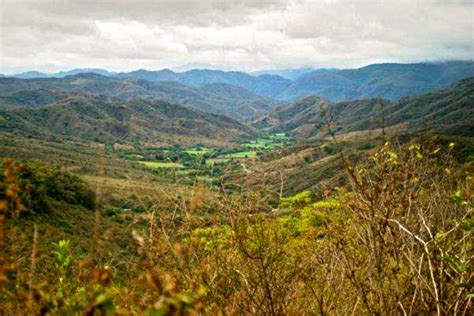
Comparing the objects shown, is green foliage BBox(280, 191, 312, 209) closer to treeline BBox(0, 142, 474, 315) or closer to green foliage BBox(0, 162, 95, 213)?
treeline BBox(0, 142, 474, 315)

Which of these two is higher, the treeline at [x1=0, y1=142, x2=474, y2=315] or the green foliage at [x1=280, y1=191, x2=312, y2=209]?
the treeline at [x1=0, y1=142, x2=474, y2=315]

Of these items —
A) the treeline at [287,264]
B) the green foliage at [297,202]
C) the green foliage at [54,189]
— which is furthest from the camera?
the green foliage at [54,189]

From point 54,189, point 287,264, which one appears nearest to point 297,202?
point 287,264

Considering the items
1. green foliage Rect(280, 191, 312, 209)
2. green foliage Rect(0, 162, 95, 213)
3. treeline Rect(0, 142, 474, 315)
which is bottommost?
A: green foliage Rect(0, 162, 95, 213)

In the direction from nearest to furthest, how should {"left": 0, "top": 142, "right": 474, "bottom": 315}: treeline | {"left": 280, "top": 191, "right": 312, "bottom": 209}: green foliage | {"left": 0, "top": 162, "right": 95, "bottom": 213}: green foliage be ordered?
{"left": 0, "top": 142, "right": 474, "bottom": 315}: treeline, {"left": 280, "top": 191, "right": 312, "bottom": 209}: green foliage, {"left": 0, "top": 162, "right": 95, "bottom": 213}: green foliage

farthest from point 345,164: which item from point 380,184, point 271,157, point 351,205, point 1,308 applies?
point 271,157

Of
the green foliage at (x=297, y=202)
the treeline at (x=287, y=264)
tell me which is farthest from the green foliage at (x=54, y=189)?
the treeline at (x=287, y=264)

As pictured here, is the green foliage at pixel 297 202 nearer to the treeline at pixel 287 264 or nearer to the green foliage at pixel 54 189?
the treeline at pixel 287 264

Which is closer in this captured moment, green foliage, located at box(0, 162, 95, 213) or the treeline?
the treeline

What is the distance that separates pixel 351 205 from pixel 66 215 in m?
62.6

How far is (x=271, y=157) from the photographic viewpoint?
23.9 feet

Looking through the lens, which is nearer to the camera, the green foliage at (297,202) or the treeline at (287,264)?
the treeline at (287,264)

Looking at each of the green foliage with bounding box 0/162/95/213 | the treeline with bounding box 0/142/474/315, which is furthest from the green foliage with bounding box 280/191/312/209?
the green foliage with bounding box 0/162/95/213

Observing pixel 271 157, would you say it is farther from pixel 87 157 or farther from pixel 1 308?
pixel 87 157
